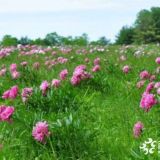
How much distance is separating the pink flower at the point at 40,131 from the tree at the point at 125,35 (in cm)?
10306

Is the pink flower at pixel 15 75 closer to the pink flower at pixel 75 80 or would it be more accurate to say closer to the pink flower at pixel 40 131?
the pink flower at pixel 75 80

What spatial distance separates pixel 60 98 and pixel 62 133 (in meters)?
1.84

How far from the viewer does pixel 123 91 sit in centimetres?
888

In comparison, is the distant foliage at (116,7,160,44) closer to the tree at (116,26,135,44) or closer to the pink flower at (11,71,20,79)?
the tree at (116,26,135,44)

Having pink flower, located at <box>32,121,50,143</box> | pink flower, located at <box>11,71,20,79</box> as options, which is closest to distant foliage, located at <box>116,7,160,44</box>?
pink flower, located at <box>11,71,20,79</box>

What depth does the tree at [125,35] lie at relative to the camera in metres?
109

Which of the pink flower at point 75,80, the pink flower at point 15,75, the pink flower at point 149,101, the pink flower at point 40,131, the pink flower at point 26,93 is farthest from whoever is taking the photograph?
the pink flower at point 15,75

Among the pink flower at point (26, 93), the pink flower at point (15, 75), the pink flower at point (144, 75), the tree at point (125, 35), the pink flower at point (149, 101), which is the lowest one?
the tree at point (125, 35)

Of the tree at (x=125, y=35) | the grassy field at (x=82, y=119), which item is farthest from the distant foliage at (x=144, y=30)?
the grassy field at (x=82, y=119)

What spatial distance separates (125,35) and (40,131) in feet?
359

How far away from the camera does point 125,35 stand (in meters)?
114

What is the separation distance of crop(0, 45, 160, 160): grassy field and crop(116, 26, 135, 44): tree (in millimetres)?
98685

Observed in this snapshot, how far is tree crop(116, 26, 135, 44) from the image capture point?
109188mm

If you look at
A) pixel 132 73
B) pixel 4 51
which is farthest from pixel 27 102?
pixel 4 51
